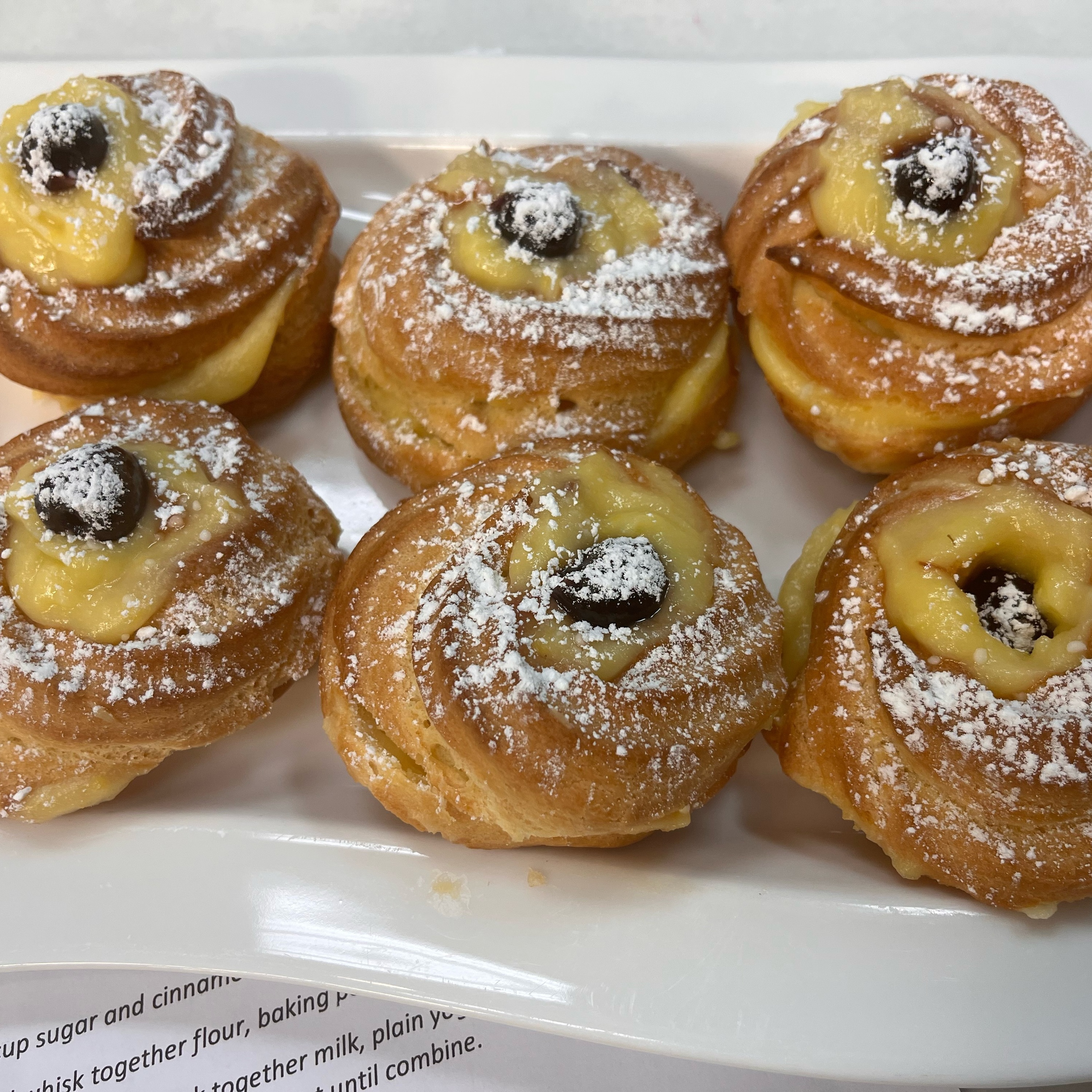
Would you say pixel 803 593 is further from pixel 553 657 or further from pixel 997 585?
pixel 553 657

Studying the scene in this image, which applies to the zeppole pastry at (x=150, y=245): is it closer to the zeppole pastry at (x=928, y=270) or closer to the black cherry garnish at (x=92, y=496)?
the black cherry garnish at (x=92, y=496)

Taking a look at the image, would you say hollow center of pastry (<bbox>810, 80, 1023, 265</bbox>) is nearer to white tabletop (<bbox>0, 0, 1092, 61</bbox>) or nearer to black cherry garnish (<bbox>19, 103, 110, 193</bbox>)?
white tabletop (<bbox>0, 0, 1092, 61</bbox>)

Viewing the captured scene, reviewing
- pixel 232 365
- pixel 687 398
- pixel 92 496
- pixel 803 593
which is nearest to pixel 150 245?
pixel 232 365

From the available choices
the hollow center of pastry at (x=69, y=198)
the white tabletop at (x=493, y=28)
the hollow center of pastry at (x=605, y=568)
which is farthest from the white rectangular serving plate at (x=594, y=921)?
the white tabletop at (x=493, y=28)

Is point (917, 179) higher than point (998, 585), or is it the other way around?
point (917, 179)

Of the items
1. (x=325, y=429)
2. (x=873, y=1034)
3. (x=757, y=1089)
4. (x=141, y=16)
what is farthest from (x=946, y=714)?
(x=141, y=16)
